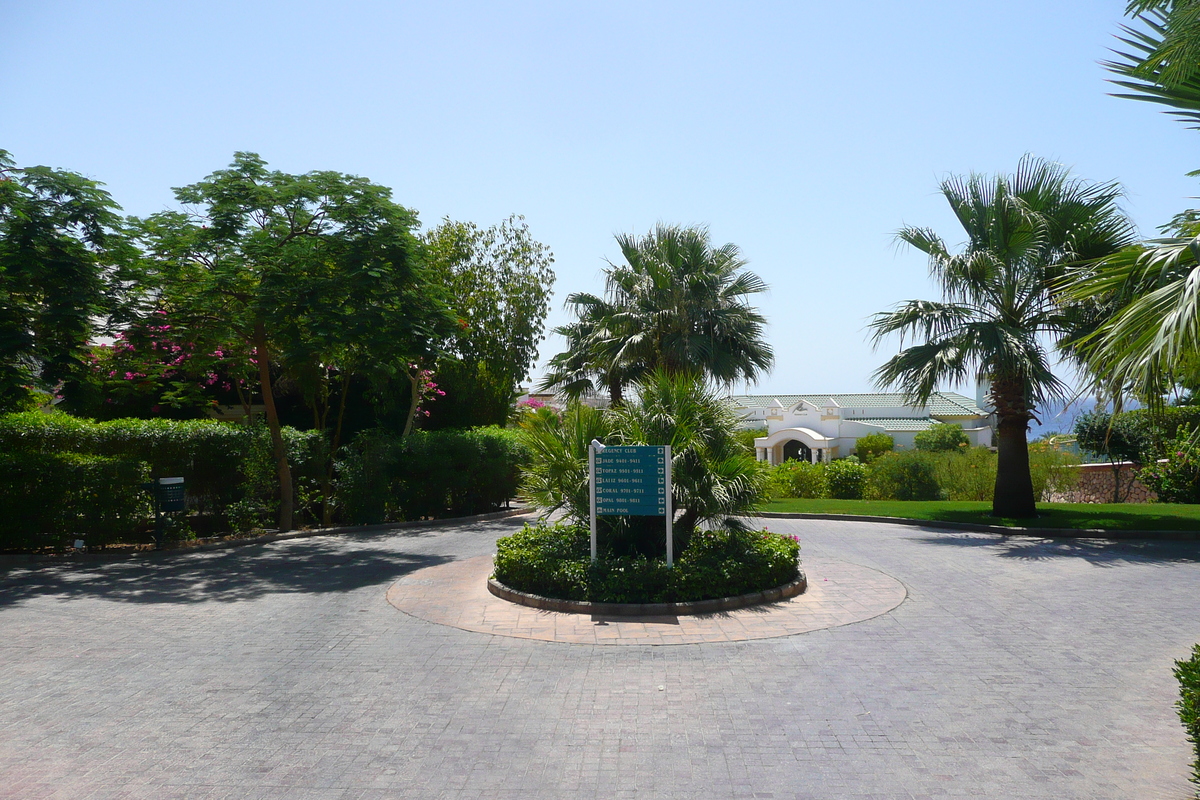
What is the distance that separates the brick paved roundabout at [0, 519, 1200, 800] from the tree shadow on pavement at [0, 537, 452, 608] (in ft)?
0.49

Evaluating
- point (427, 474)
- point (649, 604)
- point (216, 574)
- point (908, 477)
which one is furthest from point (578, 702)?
point (908, 477)

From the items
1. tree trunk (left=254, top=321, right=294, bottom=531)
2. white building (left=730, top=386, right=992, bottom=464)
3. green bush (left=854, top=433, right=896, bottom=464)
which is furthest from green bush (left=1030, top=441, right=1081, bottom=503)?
tree trunk (left=254, top=321, right=294, bottom=531)

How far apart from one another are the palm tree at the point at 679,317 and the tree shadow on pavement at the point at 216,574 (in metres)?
8.54

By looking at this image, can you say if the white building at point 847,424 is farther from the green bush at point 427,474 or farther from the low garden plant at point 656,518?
the low garden plant at point 656,518

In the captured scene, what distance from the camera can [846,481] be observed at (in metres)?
25.2

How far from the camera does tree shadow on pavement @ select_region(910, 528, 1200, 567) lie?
12405 mm

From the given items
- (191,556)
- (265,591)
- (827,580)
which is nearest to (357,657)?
(265,591)

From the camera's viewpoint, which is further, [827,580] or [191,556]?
[191,556]

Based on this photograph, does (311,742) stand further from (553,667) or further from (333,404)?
(333,404)

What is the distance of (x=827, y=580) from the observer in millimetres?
10828

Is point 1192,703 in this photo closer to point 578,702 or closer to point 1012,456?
point 578,702

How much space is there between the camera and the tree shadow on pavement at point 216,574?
402 inches

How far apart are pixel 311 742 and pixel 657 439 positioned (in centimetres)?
605

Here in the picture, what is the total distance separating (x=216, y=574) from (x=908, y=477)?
63.2 feet
